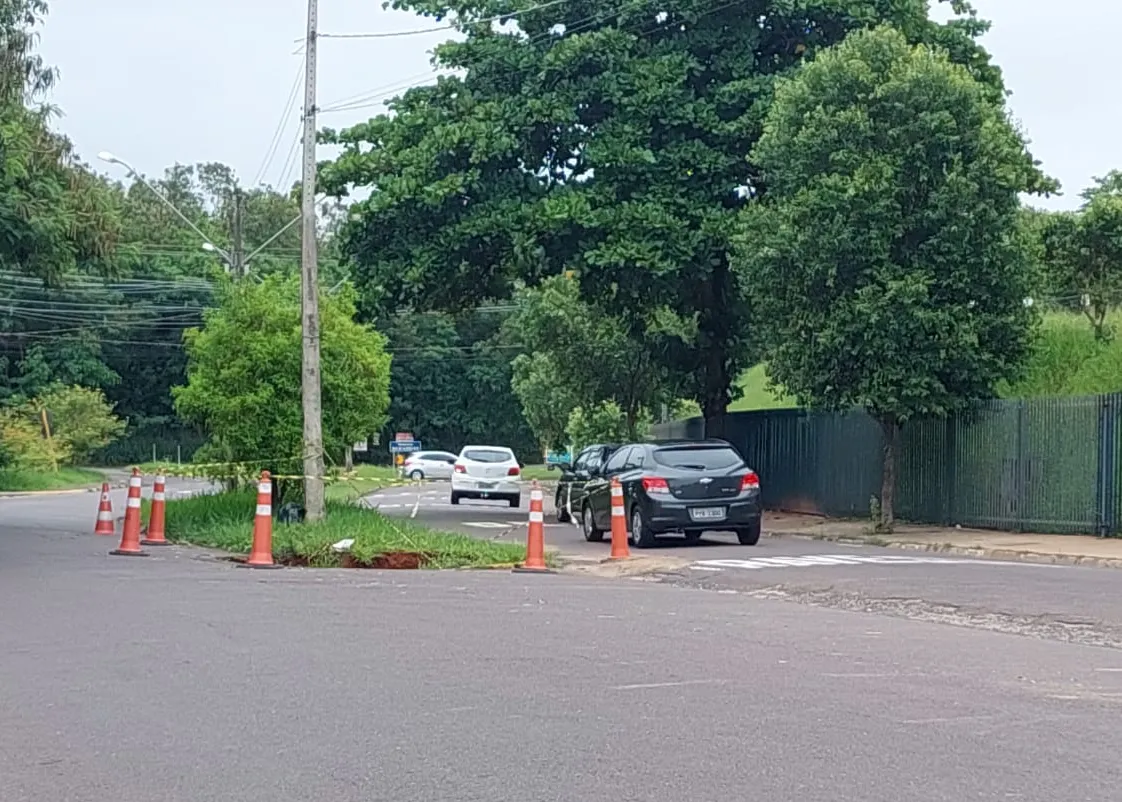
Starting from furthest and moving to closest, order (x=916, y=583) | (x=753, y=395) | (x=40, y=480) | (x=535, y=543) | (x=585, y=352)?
(x=753, y=395)
(x=40, y=480)
(x=585, y=352)
(x=535, y=543)
(x=916, y=583)

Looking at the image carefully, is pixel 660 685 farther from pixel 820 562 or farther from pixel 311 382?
pixel 311 382

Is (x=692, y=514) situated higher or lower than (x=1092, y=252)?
lower

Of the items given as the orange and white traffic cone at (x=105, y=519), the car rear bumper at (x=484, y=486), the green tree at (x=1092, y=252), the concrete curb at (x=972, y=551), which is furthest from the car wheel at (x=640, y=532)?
→ the car rear bumper at (x=484, y=486)

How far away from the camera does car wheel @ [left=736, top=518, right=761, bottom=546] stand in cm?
2103

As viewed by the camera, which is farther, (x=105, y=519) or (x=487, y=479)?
(x=487, y=479)

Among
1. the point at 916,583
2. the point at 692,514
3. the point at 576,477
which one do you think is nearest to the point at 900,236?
the point at 692,514

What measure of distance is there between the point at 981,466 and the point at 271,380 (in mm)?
11663

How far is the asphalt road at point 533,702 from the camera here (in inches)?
259

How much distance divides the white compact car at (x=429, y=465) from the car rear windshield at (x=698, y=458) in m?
41.3

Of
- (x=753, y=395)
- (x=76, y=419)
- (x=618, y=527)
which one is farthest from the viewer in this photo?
(x=76, y=419)

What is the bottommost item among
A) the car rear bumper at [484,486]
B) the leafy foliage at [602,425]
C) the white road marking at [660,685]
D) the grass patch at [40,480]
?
the grass patch at [40,480]

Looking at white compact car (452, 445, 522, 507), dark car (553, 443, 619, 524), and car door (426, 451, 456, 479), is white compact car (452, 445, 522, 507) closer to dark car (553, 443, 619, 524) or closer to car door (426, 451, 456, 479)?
dark car (553, 443, 619, 524)

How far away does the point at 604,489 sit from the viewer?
72.7 feet

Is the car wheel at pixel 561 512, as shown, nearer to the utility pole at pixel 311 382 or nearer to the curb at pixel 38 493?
the utility pole at pixel 311 382
